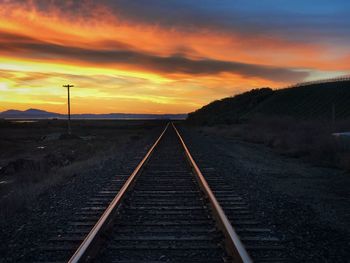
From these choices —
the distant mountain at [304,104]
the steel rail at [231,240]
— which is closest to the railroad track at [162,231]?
the steel rail at [231,240]

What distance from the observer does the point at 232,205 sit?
27.2ft

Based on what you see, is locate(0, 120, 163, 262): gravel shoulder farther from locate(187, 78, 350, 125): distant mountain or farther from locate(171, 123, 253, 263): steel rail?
locate(187, 78, 350, 125): distant mountain

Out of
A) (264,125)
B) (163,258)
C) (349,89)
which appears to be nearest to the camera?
(163,258)

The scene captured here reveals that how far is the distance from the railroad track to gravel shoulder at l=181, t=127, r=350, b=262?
43 centimetres

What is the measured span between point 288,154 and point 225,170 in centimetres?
785

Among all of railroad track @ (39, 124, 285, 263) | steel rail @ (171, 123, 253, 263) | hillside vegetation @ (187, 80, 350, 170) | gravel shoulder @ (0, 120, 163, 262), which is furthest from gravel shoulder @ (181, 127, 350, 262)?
gravel shoulder @ (0, 120, 163, 262)

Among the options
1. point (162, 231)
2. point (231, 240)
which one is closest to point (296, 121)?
A: point (162, 231)

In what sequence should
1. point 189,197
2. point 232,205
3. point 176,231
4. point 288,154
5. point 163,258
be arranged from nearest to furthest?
point 163,258
point 176,231
point 232,205
point 189,197
point 288,154

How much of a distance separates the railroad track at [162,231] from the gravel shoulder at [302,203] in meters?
0.43

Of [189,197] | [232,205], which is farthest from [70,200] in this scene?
[232,205]

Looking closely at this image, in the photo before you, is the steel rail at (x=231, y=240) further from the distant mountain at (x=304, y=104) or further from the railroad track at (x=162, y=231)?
the distant mountain at (x=304, y=104)

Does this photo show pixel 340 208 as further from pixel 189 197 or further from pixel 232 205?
pixel 189 197

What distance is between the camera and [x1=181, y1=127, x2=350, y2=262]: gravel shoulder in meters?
5.88

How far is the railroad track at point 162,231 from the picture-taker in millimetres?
5188
